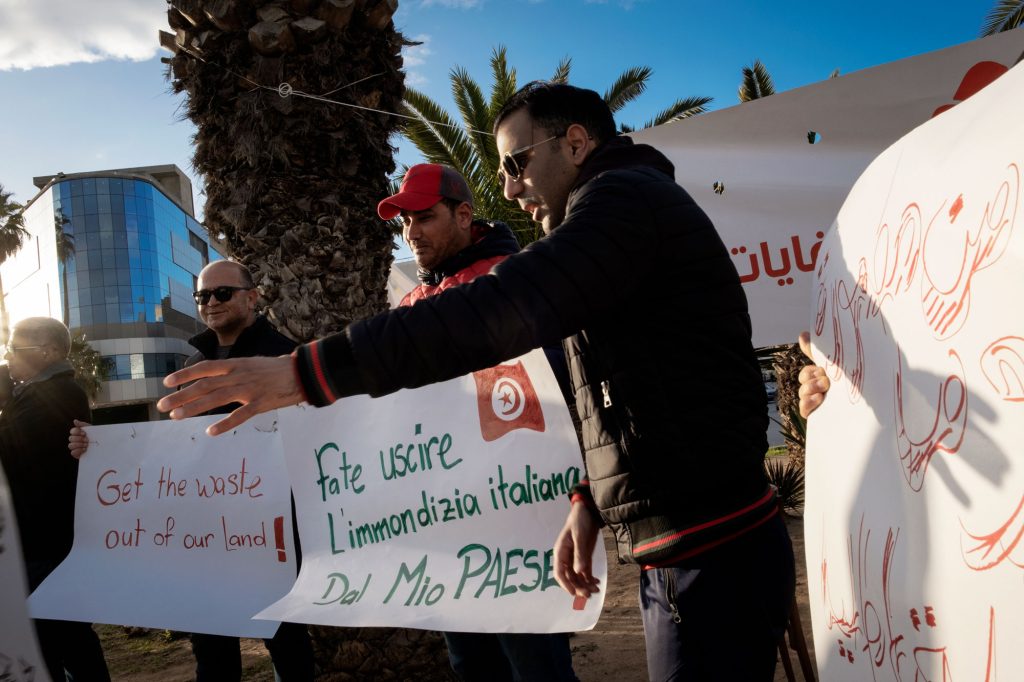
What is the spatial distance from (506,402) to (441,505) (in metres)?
0.42

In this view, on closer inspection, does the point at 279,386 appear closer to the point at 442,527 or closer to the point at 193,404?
the point at 193,404

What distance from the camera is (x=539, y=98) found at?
1.65 metres

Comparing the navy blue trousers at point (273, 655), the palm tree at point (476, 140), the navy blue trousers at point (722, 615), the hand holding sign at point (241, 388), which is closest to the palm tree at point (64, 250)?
the palm tree at point (476, 140)

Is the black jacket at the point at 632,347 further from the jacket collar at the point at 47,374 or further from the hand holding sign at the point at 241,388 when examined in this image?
the jacket collar at the point at 47,374

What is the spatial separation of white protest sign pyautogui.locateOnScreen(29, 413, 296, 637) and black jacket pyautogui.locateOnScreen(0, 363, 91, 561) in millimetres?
87

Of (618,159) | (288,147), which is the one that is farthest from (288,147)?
(618,159)

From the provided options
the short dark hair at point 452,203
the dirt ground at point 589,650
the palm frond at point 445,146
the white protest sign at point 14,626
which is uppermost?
the palm frond at point 445,146

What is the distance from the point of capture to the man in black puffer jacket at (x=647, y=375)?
44.1 inches

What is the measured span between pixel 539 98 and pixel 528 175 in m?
0.19

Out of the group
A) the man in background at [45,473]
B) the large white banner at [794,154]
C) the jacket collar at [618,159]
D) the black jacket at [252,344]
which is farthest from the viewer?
the large white banner at [794,154]

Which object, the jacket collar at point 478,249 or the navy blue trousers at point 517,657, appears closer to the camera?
the navy blue trousers at point 517,657

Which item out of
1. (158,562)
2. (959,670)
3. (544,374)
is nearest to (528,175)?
(544,374)

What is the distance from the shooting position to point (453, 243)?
2.60 meters

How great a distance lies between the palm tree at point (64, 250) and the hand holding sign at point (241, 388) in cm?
5883
